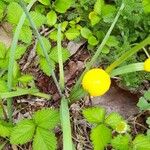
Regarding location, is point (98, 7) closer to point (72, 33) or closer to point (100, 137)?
point (72, 33)

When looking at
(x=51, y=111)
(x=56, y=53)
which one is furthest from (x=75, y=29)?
(x=51, y=111)

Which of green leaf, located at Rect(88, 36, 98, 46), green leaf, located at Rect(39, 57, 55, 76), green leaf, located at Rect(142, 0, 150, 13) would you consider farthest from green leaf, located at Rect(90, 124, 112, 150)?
green leaf, located at Rect(142, 0, 150, 13)

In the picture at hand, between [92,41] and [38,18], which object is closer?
[38,18]

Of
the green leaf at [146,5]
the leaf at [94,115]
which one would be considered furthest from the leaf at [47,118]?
the green leaf at [146,5]

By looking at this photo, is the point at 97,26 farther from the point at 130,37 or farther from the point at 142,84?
the point at 142,84

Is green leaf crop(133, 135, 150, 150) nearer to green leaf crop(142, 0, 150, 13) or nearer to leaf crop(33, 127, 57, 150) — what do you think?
leaf crop(33, 127, 57, 150)

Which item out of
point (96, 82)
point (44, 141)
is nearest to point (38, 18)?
point (44, 141)
